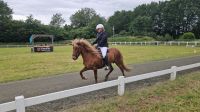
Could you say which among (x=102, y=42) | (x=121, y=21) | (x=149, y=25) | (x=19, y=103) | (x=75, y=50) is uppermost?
(x=121, y=21)

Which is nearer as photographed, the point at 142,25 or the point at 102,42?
the point at 102,42

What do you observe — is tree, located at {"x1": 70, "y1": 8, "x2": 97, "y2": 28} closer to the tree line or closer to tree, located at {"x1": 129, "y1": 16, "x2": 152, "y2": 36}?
the tree line

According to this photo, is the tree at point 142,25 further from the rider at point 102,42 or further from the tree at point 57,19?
the rider at point 102,42

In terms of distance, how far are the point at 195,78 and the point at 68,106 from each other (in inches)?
238

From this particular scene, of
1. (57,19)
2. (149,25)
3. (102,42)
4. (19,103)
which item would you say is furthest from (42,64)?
(57,19)

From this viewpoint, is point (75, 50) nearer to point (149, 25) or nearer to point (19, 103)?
point (19, 103)

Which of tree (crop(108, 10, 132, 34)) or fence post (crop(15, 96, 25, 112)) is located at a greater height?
tree (crop(108, 10, 132, 34))

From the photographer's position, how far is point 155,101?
8266mm

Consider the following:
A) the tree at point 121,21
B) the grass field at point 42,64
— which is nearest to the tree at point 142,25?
the tree at point 121,21

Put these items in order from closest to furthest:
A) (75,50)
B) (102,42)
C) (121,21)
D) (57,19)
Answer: (75,50)
(102,42)
(121,21)
(57,19)

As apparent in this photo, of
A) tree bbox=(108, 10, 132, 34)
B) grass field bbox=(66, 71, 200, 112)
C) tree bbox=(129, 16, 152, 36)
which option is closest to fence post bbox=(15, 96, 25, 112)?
grass field bbox=(66, 71, 200, 112)

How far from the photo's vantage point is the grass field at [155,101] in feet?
24.6

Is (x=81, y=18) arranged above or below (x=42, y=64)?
above

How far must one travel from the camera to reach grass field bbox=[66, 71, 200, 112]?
24.6ft
